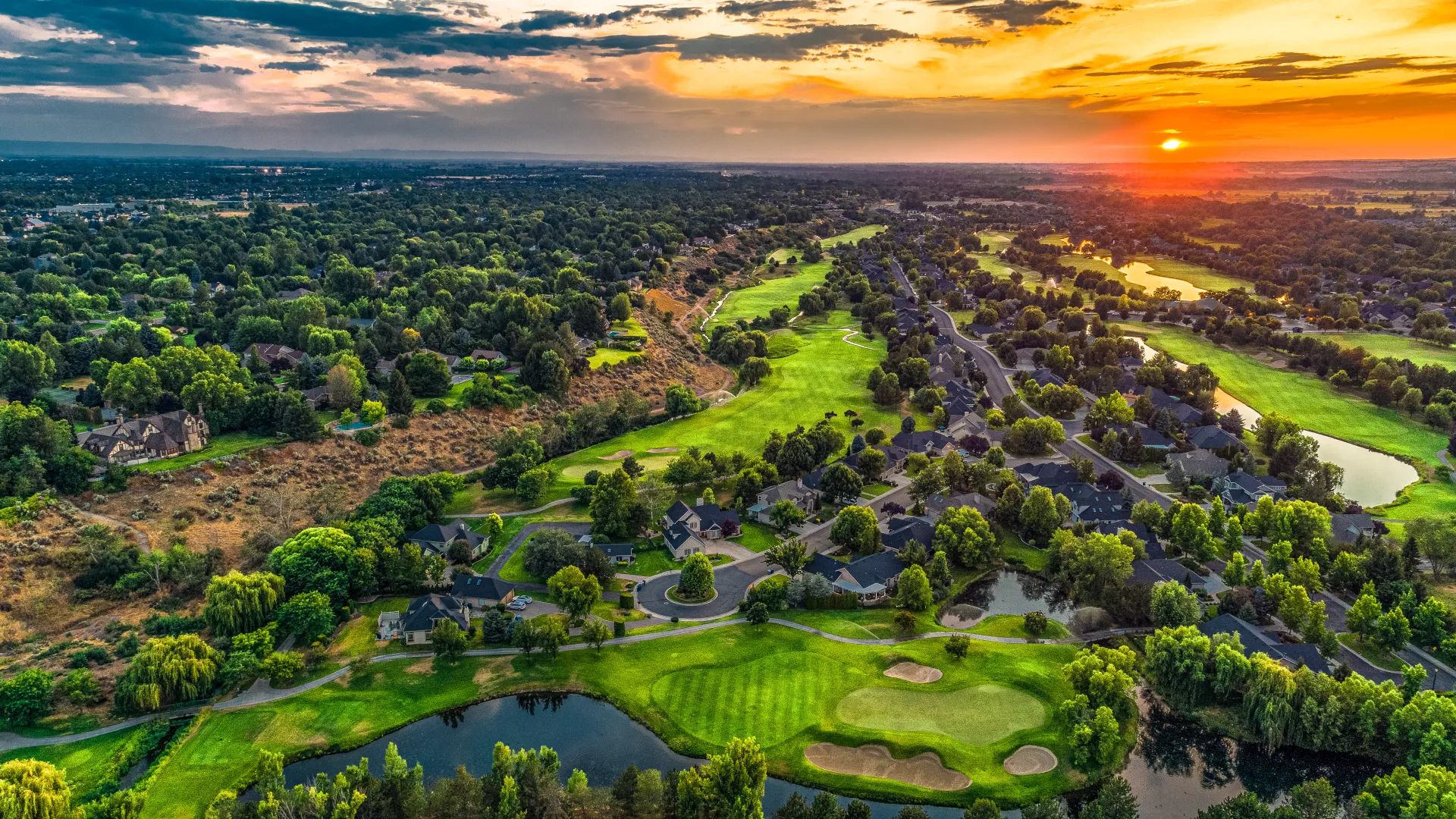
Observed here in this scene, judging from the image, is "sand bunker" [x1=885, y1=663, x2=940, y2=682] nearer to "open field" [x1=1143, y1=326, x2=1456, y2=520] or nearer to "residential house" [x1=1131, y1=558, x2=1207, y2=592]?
"residential house" [x1=1131, y1=558, x2=1207, y2=592]

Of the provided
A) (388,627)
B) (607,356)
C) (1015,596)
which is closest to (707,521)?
(1015,596)

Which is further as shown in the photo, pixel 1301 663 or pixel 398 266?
pixel 398 266

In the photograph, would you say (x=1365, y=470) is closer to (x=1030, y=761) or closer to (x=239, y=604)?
(x=1030, y=761)

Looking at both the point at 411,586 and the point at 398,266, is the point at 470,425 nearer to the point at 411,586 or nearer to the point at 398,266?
the point at 411,586


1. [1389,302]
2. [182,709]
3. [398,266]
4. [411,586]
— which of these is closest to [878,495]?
[411,586]

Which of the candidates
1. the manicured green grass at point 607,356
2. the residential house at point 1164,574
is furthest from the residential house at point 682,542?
the manicured green grass at point 607,356

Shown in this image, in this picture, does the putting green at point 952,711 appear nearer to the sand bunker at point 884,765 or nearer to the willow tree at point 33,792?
the sand bunker at point 884,765
